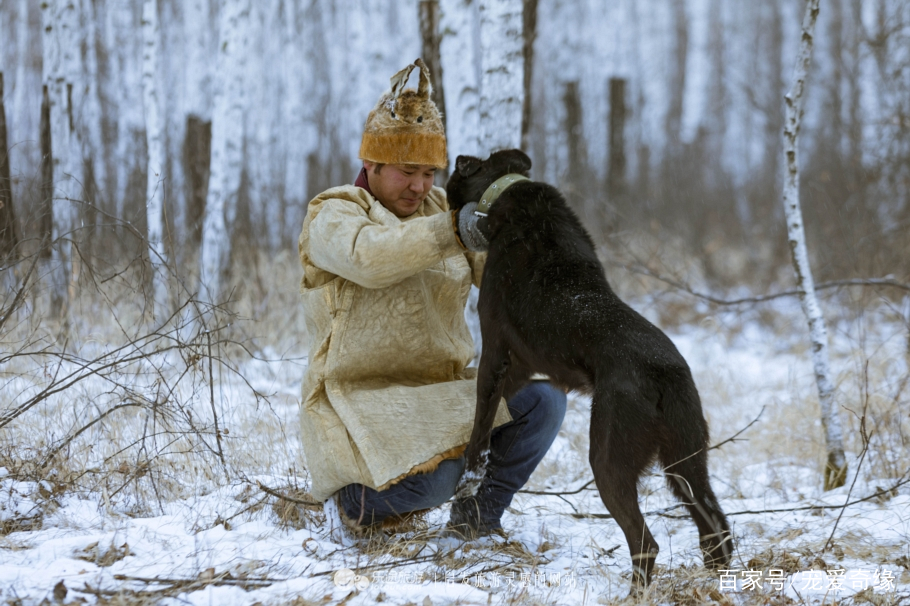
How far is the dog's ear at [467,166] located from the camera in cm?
281

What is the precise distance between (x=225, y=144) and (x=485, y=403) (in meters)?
4.65

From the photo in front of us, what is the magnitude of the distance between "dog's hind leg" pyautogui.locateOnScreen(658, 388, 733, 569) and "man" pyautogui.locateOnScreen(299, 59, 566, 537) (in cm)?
74

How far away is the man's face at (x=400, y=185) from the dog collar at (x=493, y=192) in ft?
1.06

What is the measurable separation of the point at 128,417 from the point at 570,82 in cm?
1036

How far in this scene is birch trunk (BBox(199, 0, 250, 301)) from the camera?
6164mm

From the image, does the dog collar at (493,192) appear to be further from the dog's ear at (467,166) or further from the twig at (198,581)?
the twig at (198,581)

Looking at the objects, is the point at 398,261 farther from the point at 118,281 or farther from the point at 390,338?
the point at 118,281

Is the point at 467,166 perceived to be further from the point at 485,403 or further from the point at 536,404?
the point at 536,404

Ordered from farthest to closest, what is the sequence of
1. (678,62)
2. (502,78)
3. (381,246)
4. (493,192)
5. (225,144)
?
(678,62)
(225,144)
(502,78)
(493,192)
(381,246)

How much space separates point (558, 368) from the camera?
254 cm

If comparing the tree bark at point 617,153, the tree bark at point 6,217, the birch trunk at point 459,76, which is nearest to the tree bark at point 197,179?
the tree bark at point 6,217

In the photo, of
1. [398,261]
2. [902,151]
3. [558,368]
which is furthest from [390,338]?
[902,151]

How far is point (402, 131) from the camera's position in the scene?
110 inches

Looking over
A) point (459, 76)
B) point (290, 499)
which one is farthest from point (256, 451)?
point (459, 76)
